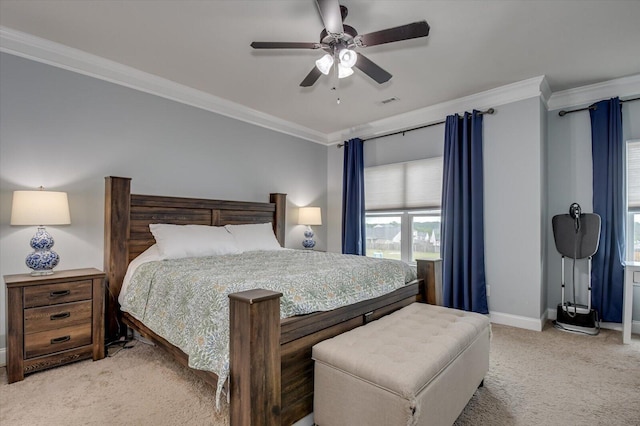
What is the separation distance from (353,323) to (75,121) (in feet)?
9.94

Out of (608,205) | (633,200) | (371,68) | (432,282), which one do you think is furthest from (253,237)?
(633,200)

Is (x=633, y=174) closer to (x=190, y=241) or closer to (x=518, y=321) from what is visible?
(x=518, y=321)

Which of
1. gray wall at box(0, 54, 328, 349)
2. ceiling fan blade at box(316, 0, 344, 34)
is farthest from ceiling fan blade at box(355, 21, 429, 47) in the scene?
gray wall at box(0, 54, 328, 349)

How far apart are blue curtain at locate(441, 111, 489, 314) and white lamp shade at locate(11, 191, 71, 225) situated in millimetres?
3903

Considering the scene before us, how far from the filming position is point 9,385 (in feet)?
7.05

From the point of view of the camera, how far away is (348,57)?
2.20 meters

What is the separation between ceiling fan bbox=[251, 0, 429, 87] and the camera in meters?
1.87

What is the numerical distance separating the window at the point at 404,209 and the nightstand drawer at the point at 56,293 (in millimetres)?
3592

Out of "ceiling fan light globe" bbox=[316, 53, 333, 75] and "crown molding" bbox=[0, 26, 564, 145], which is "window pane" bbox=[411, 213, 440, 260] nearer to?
"crown molding" bbox=[0, 26, 564, 145]

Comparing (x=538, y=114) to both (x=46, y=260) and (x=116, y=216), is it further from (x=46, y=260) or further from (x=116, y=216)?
(x=46, y=260)

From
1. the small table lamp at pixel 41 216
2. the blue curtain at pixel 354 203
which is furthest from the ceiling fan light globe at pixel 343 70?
the blue curtain at pixel 354 203

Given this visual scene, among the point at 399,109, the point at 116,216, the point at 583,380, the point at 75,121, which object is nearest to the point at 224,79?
the point at 75,121

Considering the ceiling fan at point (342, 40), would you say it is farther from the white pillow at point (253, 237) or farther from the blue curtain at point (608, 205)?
the blue curtain at point (608, 205)

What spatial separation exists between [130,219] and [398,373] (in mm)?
2891
